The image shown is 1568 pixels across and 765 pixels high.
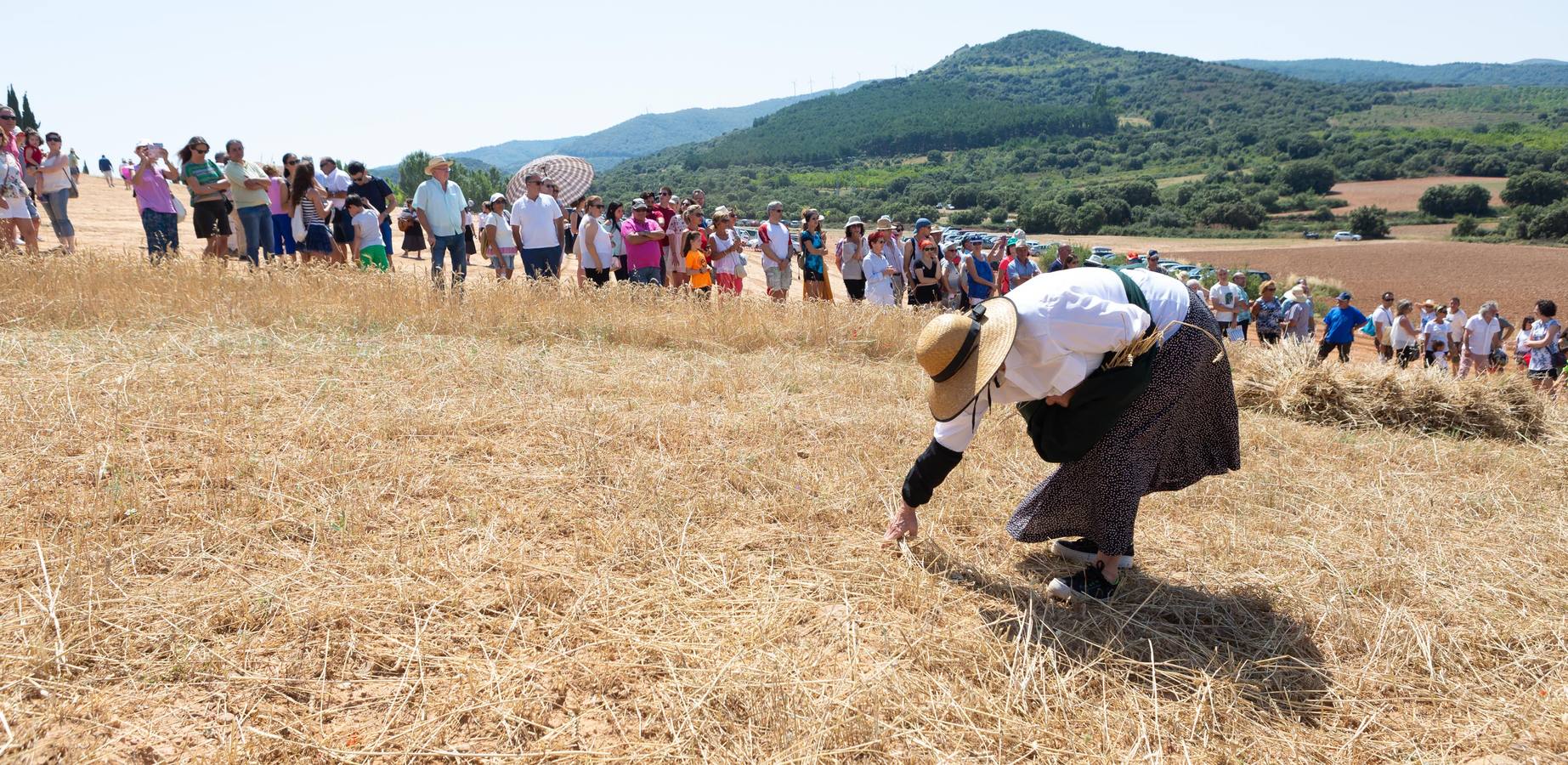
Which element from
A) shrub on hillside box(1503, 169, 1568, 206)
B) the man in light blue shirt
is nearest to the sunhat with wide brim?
the man in light blue shirt

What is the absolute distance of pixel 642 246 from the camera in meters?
11.1

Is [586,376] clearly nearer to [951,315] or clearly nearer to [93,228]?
[951,315]

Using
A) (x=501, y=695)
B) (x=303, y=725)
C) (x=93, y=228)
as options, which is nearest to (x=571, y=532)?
(x=501, y=695)

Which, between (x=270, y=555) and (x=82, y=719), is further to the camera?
(x=270, y=555)

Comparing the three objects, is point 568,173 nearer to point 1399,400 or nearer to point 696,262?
point 696,262

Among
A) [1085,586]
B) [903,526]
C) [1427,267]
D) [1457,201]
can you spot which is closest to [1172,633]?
[1085,586]

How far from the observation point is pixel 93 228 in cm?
1781

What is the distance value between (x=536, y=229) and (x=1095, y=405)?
28.1 feet

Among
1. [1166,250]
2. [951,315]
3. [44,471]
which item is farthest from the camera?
[1166,250]

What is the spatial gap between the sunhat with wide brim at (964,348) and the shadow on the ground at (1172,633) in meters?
0.85

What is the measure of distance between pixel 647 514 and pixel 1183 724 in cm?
223

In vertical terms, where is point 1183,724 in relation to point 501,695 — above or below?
below

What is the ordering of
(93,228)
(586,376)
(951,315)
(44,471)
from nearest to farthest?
(951,315) → (44,471) → (586,376) → (93,228)

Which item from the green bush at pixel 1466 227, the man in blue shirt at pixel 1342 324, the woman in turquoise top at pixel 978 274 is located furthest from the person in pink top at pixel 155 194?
the green bush at pixel 1466 227
